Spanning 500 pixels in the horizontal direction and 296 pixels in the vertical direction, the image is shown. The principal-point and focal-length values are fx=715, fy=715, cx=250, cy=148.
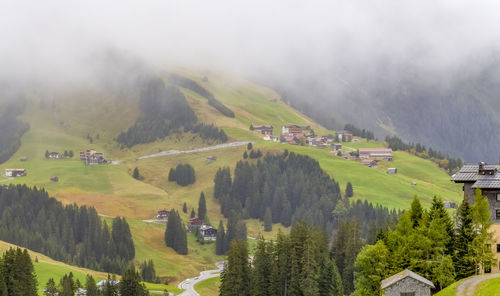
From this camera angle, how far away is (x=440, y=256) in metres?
90.1

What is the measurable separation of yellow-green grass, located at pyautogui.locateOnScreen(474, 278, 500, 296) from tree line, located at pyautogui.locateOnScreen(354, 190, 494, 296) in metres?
15.6

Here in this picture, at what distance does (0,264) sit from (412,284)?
99499mm

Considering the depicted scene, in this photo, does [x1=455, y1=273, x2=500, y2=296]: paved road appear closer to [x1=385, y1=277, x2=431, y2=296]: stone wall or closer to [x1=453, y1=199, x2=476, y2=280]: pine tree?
[x1=385, y1=277, x2=431, y2=296]: stone wall

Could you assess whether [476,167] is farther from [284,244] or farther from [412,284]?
[284,244]

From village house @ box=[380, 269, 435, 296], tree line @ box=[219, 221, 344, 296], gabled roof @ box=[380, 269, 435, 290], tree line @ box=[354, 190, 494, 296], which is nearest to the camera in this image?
gabled roof @ box=[380, 269, 435, 290]

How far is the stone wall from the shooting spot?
84.1 meters

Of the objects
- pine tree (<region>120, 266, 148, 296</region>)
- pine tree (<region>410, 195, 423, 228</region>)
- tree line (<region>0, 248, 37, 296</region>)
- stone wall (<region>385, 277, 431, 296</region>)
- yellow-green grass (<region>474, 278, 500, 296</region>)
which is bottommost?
pine tree (<region>120, 266, 148, 296</region>)

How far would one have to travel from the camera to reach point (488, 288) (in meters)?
67.5

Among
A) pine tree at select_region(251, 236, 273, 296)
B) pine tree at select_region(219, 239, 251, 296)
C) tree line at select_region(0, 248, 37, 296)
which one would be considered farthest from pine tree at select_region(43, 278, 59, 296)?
pine tree at select_region(251, 236, 273, 296)

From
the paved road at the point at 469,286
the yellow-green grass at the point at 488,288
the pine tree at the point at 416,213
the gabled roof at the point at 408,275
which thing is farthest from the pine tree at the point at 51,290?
the yellow-green grass at the point at 488,288

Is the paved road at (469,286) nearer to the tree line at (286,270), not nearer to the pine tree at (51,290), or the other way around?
the tree line at (286,270)

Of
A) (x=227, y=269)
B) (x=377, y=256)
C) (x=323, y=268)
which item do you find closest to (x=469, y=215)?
(x=377, y=256)

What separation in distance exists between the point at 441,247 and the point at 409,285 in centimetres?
939

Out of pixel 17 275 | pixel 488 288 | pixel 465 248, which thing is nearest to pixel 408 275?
pixel 465 248
